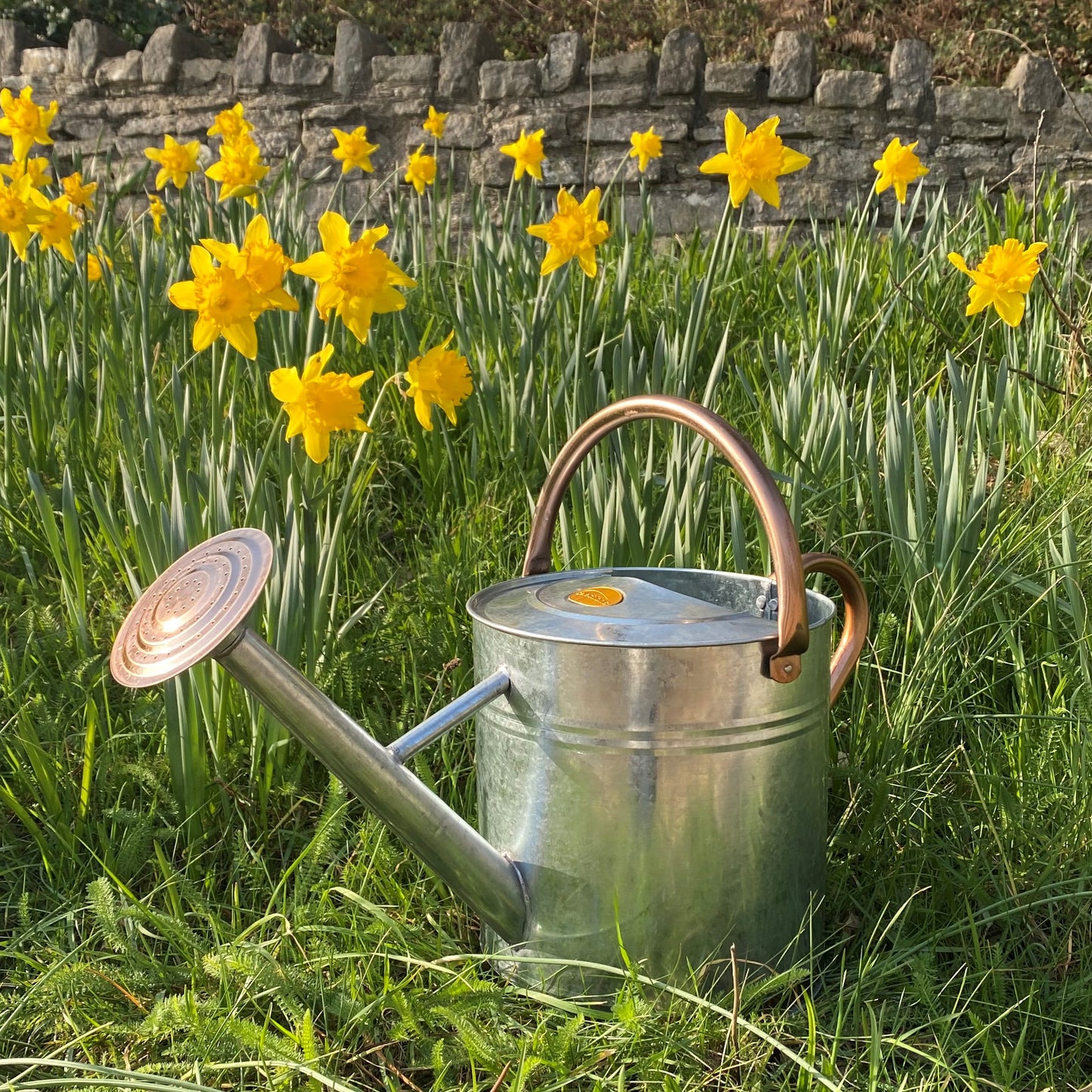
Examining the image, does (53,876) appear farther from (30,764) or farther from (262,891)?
(262,891)

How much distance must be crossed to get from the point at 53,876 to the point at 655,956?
2.62 feet

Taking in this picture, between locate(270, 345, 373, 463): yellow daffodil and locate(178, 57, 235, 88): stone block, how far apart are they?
4.38 metres

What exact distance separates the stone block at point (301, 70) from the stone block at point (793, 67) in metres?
2.06

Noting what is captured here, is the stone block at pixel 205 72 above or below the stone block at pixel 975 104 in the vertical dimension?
above

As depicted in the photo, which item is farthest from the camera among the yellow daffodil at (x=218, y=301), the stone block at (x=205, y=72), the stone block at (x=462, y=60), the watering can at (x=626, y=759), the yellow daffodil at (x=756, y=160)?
the stone block at (x=205, y=72)

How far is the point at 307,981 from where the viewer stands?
1086 mm

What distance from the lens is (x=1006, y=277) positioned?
176 cm

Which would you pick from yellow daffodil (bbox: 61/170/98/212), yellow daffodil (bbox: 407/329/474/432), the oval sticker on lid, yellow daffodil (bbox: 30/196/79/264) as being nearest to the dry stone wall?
yellow daffodil (bbox: 61/170/98/212)

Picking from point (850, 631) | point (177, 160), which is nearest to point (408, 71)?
point (177, 160)

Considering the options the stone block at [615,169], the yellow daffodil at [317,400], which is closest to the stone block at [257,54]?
the stone block at [615,169]

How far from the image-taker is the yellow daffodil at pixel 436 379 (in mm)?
1496

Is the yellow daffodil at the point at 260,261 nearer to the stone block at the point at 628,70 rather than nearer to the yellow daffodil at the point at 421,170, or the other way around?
the yellow daffodil at the point at 421,170

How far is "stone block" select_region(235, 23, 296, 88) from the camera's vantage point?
16.1ft

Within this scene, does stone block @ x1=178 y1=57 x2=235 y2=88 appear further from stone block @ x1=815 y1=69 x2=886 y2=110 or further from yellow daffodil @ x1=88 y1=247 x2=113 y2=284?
yellow daffodil @ x1=88 y1=247 x2=113 y2=284
